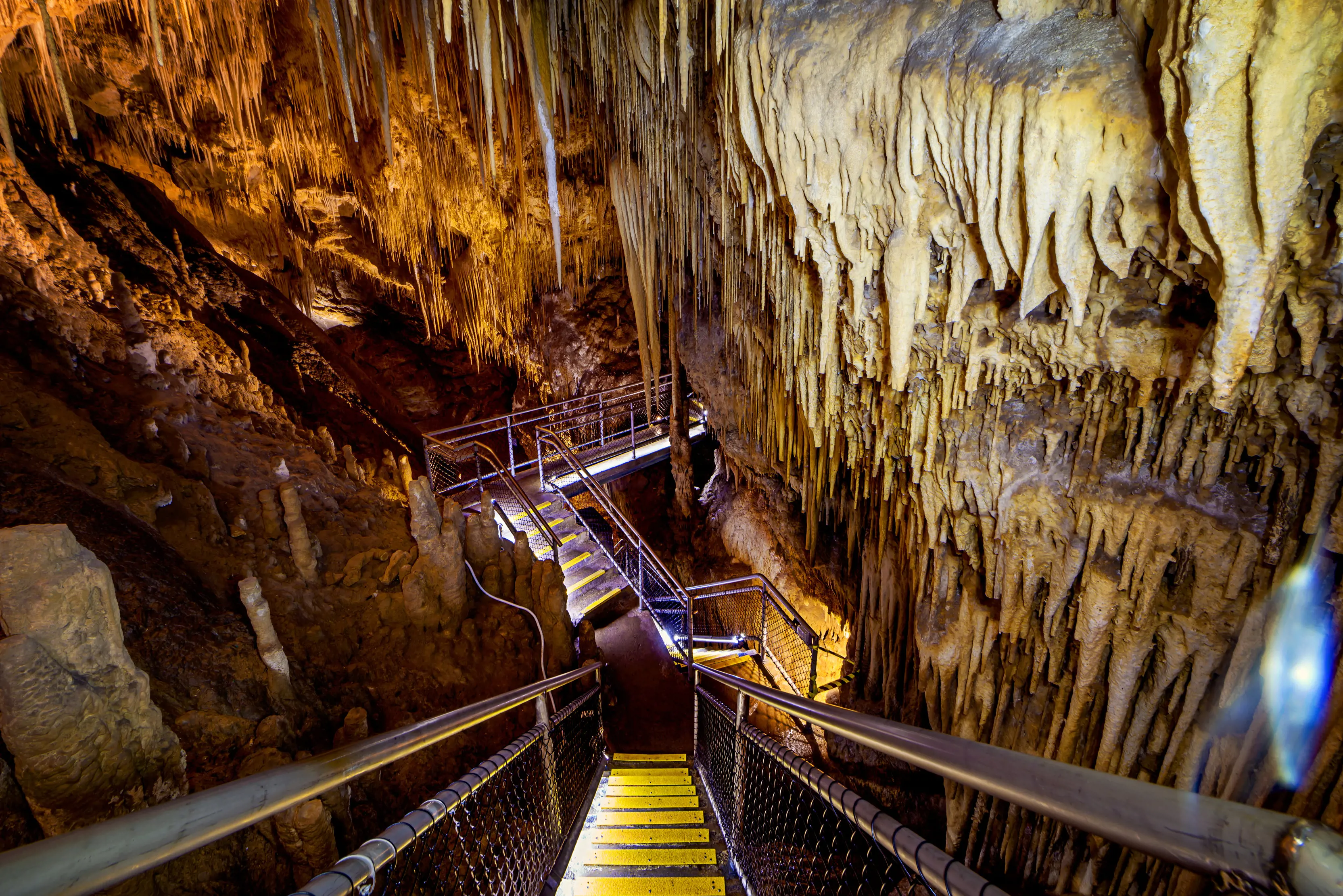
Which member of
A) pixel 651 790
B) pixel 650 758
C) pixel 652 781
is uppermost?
pixel 651 790

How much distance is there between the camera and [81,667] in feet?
7.59

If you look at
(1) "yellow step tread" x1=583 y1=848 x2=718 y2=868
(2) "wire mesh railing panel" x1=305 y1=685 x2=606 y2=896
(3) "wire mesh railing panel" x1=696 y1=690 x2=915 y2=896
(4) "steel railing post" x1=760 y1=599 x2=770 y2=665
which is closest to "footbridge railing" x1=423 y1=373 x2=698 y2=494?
(4) "steel railing post" x1=760 y1=599 x2=770 y2=665

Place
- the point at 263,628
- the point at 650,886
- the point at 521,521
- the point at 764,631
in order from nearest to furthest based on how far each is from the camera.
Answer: the point at 650,886, the point at 263,628, the point at 764,631, the point at 521,521

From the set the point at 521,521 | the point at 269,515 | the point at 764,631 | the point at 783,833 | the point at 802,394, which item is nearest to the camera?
the point at 783,833

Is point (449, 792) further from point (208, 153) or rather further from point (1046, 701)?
point (208, 153)

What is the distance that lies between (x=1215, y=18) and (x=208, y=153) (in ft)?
34.7

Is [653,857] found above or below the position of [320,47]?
below

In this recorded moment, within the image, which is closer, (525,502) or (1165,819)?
(1165,819)

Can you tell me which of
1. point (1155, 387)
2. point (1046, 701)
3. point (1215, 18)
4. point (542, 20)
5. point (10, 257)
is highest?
point (542, 20)

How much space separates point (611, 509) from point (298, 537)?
376 centimetres

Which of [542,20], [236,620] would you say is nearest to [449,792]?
[236,620]

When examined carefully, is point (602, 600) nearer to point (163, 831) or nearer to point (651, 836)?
point (651, 836)

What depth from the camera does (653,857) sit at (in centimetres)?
261

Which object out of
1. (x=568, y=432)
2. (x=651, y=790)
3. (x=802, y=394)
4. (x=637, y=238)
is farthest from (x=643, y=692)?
(x=568, y=432)
